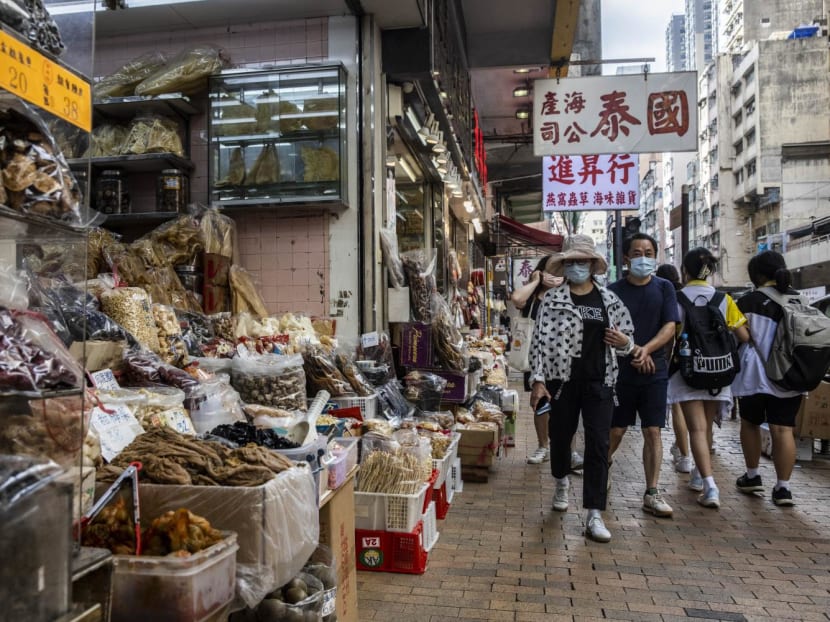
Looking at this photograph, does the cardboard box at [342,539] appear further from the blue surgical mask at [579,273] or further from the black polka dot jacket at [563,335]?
the blue surgical mask at [579,273]

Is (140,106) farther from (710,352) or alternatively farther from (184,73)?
(710,352)

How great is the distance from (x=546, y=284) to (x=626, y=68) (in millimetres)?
5329

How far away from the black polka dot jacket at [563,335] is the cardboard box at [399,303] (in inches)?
86.8

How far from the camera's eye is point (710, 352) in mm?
5246

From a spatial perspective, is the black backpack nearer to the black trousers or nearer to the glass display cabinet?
the black trousers

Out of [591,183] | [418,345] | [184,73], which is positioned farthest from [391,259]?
[591,183]

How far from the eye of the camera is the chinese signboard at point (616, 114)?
8.24 meters

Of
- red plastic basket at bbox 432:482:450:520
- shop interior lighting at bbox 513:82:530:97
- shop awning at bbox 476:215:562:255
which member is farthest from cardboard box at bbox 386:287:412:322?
shop awning at bbox 476:215:562:255

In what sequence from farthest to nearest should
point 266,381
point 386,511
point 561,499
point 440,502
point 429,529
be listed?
point 561,499, point 440,502, point 266,381, point 429,529, point 386,511

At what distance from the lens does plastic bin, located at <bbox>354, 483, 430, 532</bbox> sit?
3807 mm

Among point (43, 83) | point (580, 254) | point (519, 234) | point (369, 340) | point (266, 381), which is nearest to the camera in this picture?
point (43, 83)

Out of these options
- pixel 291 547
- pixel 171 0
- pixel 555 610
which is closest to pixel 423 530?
pixel 555 610

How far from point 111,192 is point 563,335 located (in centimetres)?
435

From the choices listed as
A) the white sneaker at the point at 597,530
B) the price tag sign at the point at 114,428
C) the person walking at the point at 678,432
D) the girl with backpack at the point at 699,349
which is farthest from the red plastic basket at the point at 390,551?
the person walking at the point at 678,432
